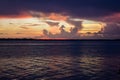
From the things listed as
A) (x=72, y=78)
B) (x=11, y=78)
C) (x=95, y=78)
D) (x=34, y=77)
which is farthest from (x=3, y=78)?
(x=95, y=78)

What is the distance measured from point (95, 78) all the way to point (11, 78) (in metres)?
11.2

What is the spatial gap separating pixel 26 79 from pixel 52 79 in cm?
338

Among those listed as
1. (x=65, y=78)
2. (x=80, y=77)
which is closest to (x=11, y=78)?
(x=65, y=78)

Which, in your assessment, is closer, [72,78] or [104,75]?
[72,78]

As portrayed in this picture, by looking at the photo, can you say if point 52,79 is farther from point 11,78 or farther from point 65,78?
point 11,78

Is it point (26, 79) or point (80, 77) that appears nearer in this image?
point (26, 79)

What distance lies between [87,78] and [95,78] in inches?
44.3

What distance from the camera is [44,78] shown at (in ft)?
116

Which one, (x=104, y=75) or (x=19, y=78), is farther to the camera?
(x=104, y=75)

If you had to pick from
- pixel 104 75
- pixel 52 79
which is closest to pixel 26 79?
pixel 52 79

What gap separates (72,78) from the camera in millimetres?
36250

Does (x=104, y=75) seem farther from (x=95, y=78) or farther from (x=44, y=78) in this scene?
(x=44, y=78)

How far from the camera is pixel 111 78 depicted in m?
36.1

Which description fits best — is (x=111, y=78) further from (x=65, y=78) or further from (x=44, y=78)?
(x=44, y=78)
